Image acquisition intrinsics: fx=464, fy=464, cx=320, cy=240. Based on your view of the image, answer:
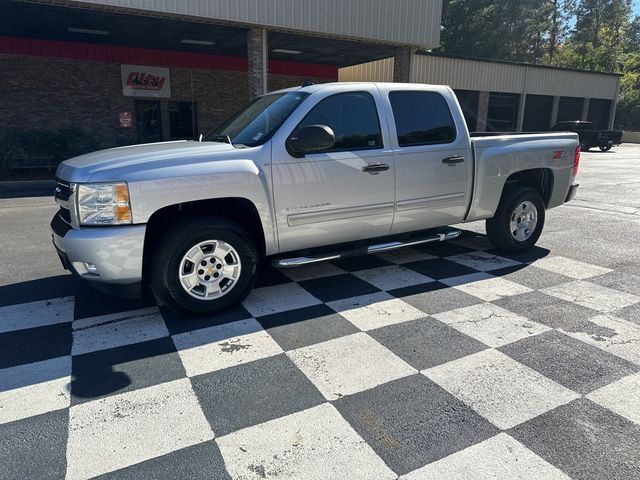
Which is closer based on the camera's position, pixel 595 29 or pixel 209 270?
pixel 209 270

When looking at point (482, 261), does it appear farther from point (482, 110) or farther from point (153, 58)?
point (482, 110)

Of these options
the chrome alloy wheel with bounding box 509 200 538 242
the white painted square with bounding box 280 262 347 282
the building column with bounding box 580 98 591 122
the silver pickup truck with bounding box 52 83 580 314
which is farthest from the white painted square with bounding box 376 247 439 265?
the building column with bounding box 580 98 591 122

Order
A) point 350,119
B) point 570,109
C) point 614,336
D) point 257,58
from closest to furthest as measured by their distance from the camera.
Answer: point 614,336
point 350,119
point 257,58
point 570,109

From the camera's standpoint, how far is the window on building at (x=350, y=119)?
4414 mm

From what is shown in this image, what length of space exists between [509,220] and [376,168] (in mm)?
2153

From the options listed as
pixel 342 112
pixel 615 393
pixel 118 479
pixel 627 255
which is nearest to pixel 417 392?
pixel 615 393

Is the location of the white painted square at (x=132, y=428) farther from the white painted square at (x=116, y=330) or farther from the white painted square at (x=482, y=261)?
the white painted square at (x=482, y=261)

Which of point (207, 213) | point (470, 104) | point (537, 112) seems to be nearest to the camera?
point (207, 213)

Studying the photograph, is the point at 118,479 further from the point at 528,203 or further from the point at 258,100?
the point at 528,203

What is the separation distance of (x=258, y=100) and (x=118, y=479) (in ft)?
13.2

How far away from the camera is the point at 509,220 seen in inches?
225

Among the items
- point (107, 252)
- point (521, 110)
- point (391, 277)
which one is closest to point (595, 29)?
point (521, 110)

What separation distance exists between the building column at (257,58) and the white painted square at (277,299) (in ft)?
36.0

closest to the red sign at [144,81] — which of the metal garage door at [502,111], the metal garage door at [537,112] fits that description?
the metal garage door at [502,111]
